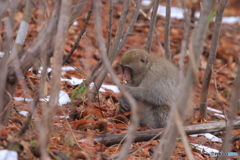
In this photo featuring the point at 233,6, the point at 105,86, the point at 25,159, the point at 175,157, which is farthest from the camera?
the point at 233,6

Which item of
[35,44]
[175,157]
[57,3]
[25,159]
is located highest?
[57,3]

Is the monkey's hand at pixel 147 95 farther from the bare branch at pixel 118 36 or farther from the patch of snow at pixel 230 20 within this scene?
the patch of snow at pixel 230 20

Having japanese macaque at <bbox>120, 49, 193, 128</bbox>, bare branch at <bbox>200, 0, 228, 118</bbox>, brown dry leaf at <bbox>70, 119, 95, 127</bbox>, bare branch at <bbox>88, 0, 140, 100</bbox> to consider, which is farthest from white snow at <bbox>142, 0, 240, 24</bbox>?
brown dry leaf at <bbox>70, 119, 95, 127</bbox>

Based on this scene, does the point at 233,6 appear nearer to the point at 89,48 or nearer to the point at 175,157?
the point at 89,48

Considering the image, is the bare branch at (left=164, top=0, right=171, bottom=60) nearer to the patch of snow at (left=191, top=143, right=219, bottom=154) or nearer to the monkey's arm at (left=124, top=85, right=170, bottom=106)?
the monkey's arm at (left=124, top=85, right=170, bottom=106)

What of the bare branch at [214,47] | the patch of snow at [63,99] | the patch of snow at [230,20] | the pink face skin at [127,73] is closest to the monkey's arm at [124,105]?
the pink face skin at [127,73]

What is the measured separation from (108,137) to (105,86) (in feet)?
9.27

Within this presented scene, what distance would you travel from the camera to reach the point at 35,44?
134 inches

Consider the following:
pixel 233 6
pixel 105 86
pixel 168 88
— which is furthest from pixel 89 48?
pixel 233 6

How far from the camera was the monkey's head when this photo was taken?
538cm

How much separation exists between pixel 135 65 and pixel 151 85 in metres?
0.34

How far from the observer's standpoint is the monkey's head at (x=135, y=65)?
17.7 ft

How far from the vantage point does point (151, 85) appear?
5355 mm

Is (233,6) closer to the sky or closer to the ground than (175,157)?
closer to the sky
